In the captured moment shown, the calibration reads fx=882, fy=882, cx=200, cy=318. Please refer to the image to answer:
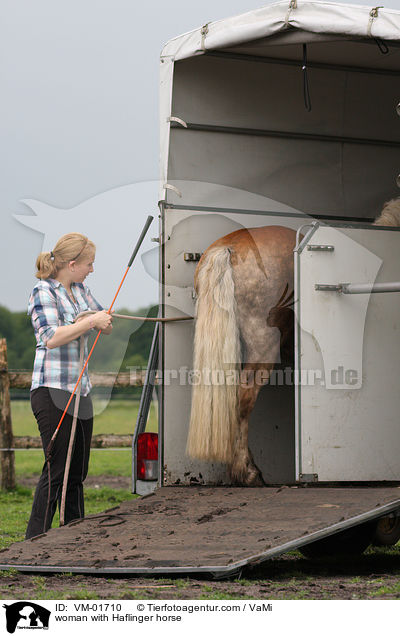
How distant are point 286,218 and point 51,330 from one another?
5.94 feet

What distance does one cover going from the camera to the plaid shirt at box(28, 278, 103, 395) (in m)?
4.57

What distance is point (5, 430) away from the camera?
8.81 meters

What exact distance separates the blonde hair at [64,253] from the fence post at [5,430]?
4.29 m

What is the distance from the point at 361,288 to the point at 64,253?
1.54 metres

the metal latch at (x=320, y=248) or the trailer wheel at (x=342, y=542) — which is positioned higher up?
the metal latch at (x=320, y=248)

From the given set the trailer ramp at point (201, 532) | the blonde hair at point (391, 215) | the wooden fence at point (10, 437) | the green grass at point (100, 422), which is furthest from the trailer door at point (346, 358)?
the green grass at point (100, 422)

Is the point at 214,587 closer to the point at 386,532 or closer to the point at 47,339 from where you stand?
the point at 47,339

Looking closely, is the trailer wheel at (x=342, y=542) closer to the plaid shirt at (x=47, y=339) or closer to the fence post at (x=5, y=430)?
the plaid shirt at (x=47, y=339)

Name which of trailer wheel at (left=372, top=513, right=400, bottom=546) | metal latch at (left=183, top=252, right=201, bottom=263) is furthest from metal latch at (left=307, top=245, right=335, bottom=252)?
trailer wheel at (left=372, top=513, right=400, bottom=546)

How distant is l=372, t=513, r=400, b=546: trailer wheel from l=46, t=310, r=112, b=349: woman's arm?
2.14 metres

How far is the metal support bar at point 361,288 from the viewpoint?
4.33 meters

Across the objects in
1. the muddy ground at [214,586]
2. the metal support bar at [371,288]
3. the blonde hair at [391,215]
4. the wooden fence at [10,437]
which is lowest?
the muddy ground at [214,586]

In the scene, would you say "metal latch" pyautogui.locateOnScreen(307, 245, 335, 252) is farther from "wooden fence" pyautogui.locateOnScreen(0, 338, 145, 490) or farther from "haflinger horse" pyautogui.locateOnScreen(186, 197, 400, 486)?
"wooden fence" pyautogui.locateOnScreen(0, 338, 145, 490)
